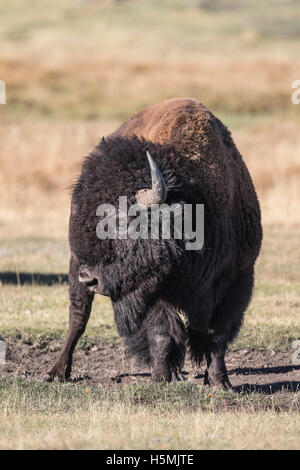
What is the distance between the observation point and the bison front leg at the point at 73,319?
7828 mm

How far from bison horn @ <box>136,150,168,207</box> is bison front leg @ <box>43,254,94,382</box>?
4.82ft

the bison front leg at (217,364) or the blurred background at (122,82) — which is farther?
the blurred background at (122,82)

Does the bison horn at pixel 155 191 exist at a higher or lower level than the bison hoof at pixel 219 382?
higher

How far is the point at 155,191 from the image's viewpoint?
6.43 m

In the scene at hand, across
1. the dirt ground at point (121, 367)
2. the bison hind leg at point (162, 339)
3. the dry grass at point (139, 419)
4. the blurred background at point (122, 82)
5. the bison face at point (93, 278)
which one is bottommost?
the dirt ground at point (121, 367)

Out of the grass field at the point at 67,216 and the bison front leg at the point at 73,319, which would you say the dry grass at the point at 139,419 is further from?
the bison front leg at the point at 73,319

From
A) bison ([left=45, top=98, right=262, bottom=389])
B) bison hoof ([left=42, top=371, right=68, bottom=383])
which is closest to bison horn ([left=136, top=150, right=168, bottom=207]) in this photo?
bison ([left=45, top=98, right=262, bottom=389])

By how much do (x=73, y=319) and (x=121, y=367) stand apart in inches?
28.5

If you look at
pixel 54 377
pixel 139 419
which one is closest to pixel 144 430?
pixel 139 419

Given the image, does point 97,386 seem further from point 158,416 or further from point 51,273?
point 51,273

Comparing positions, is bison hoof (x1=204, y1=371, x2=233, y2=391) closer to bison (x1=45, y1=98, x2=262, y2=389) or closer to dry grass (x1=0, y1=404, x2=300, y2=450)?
bison (x1=45, y1=98, x2=262, y2=389)

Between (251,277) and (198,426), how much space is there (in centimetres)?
249

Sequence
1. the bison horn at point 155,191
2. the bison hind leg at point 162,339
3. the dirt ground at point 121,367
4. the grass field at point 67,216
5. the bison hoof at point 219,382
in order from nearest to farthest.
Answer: the grass field at point 67,216
the bison horn at point 155,191
the bison hind leg at point 162,339
the bison hoof at point 219,382
the dirt ground at point 121,367

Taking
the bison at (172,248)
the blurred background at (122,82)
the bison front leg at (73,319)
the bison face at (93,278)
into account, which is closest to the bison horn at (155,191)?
the bison at (172,248)
